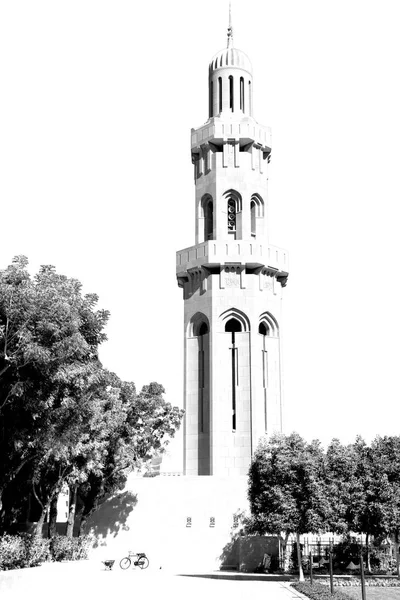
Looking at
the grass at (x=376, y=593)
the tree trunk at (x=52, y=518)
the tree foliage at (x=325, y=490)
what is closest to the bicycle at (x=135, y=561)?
the tree trunk at (x=52, y=518)

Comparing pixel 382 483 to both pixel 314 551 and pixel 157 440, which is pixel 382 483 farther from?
pixel 157 440

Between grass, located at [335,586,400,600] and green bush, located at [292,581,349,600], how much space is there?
0.99 meters

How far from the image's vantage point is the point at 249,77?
202 ft

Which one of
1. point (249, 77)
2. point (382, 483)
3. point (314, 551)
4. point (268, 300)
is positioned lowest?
point (314, 551)

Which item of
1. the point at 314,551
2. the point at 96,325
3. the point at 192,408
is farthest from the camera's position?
the point at 192,408

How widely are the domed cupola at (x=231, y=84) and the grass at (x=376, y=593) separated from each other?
126 feet

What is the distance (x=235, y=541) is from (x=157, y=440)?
7.03m

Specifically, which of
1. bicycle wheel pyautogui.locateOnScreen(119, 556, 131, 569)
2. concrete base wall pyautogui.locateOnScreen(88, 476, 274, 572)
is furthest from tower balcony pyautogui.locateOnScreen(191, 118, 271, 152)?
bicycle wheel pyautogui.locateOnScreen(119, 556, 131, 569)

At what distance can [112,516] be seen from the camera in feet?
146

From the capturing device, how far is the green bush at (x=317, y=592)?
2470cm

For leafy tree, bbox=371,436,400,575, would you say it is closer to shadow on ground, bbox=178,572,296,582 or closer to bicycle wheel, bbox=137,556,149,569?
shadow on ground, bbox=178,572,296,582

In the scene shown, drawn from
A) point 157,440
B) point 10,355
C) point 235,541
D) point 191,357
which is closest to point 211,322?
point 191,357

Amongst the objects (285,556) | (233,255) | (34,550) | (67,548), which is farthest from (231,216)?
(34,550)

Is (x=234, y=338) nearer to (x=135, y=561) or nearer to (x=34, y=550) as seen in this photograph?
(x=135, y=561)
